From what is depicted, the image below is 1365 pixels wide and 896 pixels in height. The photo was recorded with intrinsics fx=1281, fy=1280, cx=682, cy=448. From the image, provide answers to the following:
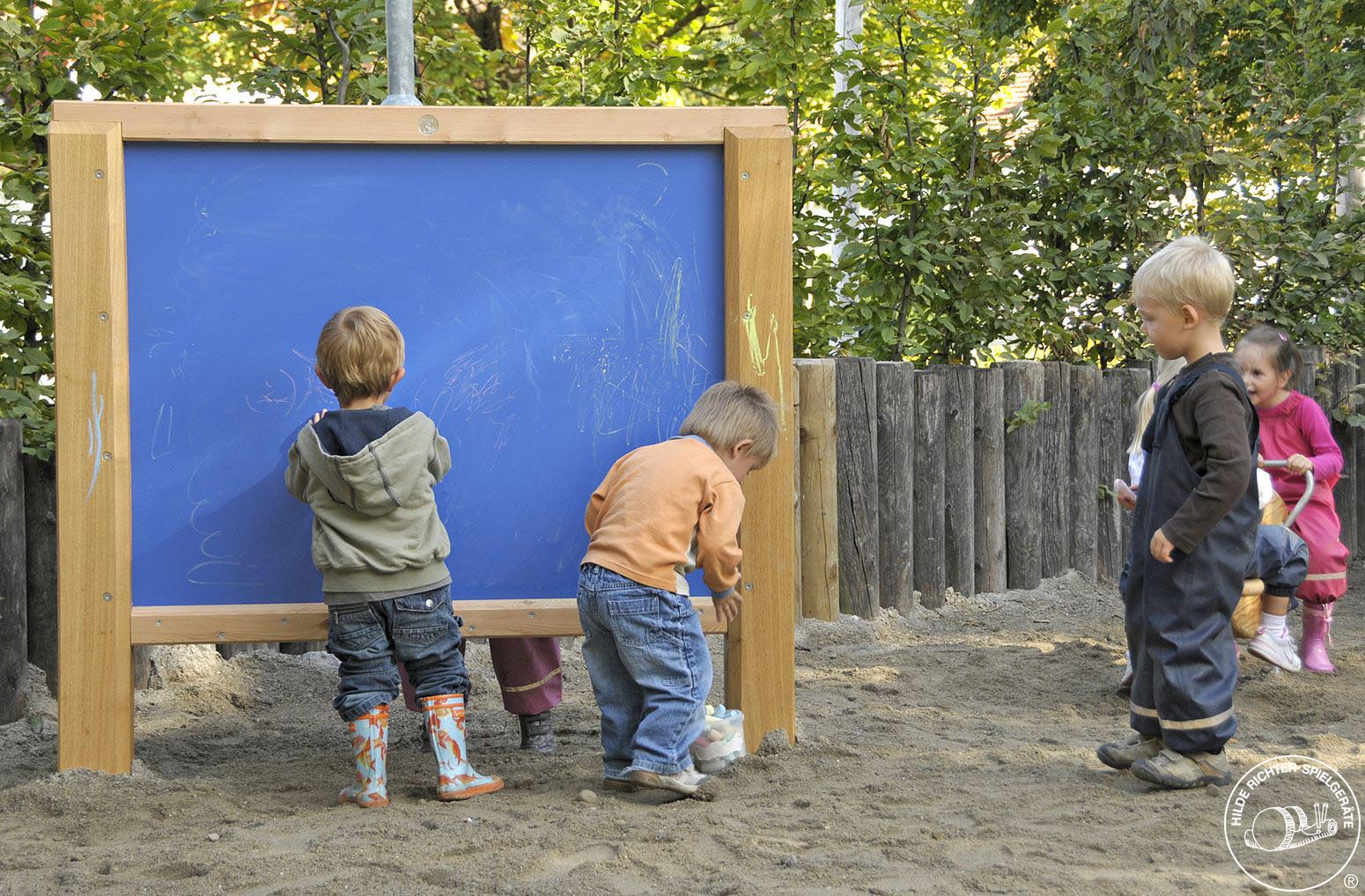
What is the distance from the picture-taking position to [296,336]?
3.79m

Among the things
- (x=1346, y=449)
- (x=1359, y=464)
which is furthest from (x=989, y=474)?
(x=1359, y=464)

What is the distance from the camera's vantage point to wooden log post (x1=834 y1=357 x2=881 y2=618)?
6.36 metres

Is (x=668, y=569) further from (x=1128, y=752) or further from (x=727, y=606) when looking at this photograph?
(x=1128, y=752)

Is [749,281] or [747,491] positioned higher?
[749,281]

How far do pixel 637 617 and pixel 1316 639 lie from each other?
10.8 ft

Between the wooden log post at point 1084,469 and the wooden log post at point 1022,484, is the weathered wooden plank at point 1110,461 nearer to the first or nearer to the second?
the wooden log post at point 1084,469

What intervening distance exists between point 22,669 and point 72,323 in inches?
57.6

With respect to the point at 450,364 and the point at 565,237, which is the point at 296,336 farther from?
the point at 565,237

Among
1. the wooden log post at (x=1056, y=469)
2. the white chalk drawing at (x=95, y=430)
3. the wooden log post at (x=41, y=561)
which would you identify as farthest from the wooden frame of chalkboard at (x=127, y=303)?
the wooden log post at (x=1056, y=469)

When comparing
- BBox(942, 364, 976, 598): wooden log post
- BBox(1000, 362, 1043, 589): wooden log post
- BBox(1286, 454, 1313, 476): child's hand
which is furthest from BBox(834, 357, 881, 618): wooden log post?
BBox(1286, 454, 1313, 476): child's hand

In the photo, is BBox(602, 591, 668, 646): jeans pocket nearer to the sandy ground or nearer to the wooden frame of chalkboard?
the wooden frame of chalkboard

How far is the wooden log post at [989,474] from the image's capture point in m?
6.96

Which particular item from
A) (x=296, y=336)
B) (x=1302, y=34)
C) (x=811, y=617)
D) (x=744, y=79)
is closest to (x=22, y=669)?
(x=296, y=336)

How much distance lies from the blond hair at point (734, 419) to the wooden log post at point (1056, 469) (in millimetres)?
3912
